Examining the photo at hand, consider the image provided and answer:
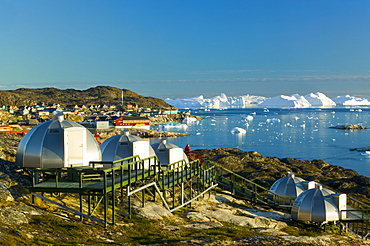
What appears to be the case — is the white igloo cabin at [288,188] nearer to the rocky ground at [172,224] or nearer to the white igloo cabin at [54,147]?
the rocky ground at [172,224]

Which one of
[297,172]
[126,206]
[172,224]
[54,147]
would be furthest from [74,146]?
[297,172]

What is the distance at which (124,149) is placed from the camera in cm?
2089

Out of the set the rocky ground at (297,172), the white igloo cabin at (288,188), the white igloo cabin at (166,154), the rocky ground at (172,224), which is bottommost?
the rocky ground at (297,172)

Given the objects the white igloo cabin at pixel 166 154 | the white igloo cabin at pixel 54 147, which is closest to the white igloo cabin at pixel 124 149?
the white igloo cabin at pixel 166 154

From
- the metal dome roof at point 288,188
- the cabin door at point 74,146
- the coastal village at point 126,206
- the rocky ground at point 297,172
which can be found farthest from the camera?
the rocky ground at point 297,172

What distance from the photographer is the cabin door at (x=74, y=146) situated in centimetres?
1603

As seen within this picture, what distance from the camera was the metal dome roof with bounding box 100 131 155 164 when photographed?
68.0 feet

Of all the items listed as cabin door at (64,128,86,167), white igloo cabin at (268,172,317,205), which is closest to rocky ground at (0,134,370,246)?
cabin door at (64,128,86,167)

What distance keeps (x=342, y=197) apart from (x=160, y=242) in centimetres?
1250

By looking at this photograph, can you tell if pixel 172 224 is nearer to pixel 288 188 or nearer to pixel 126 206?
pixel 126 206

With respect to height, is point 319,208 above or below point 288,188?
above

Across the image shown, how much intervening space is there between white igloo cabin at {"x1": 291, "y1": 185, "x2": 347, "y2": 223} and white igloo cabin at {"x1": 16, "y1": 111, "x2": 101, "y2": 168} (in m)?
11.5

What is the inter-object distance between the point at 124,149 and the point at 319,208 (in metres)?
10.7

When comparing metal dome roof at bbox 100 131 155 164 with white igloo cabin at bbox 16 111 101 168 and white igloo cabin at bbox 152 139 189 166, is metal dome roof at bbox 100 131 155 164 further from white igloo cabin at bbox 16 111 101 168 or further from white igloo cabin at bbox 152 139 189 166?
white igloo cabin at bbox 16 111 101 168
